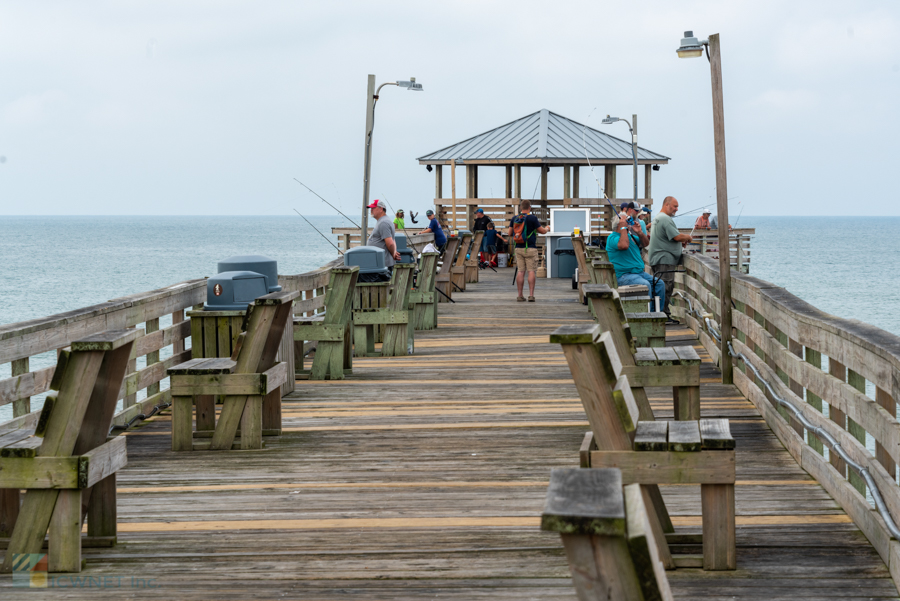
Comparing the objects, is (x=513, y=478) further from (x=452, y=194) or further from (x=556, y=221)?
(x=452, y=194)

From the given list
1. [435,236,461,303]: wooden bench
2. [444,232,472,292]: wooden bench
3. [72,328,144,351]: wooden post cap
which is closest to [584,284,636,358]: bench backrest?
[72,328,144,351]: wooden post cap

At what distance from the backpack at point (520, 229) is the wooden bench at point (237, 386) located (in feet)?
30.2

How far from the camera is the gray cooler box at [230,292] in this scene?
301 inches

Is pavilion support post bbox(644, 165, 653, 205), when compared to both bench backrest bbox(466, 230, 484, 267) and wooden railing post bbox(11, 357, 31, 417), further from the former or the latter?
wooden railing post bbox(11, 357, 31, 417)

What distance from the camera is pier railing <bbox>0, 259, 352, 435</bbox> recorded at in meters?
5.53

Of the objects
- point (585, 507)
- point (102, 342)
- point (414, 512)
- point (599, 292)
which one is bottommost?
point (414, 512)

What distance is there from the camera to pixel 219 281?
7641 millimetres

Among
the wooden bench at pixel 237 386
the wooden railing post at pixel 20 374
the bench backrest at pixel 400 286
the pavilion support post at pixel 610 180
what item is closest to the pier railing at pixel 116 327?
the wooden railing post at pixel 20 374

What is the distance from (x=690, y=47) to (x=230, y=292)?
14.1 feet

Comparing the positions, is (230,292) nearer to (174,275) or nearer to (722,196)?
(722,196)

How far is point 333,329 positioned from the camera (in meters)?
8.57

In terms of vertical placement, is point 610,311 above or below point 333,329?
above

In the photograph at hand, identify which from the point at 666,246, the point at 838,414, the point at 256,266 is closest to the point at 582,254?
the point at 666,246

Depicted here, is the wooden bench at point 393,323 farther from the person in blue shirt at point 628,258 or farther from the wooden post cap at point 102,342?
the wooden post cap at point 102,342
